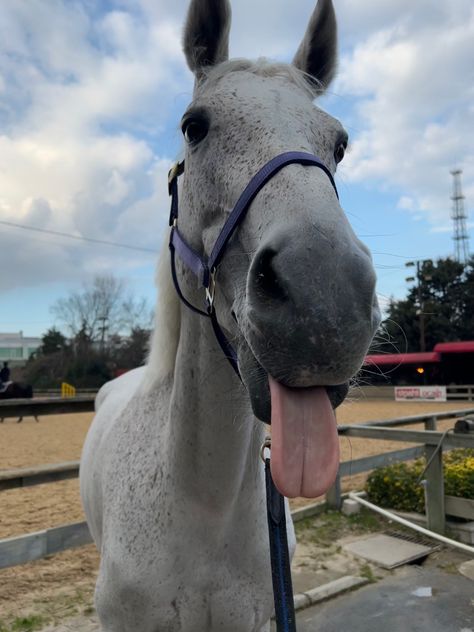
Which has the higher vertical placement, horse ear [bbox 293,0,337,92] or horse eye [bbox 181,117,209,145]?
horse ear [bbox 293,0,337,92]

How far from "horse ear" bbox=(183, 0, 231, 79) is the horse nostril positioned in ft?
3.19

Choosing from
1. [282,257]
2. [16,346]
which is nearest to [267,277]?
[282,257]

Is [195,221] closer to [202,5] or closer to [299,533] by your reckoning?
[202,5]

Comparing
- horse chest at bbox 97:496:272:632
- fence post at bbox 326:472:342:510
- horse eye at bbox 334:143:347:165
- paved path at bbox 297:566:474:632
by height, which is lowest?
paved path at bbox 297:566:474:632

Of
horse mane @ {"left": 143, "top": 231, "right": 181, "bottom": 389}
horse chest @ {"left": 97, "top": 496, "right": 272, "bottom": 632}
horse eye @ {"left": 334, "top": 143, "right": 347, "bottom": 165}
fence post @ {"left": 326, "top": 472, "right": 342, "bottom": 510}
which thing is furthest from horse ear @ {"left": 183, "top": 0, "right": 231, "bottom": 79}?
fence post @ {"left": 326, "top": 472, "right": 342, "bottom": 510}

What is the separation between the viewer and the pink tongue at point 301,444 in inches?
44.4

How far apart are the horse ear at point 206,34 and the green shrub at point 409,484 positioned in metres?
5.30

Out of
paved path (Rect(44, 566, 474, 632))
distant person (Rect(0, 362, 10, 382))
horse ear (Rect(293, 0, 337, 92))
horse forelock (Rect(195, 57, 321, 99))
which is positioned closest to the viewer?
horse forelock (Rect(195, 57, 321, 99))

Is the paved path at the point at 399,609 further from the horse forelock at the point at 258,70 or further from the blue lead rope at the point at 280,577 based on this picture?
the horse forelock at the point at 258,70

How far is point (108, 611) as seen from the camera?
1.82 metres

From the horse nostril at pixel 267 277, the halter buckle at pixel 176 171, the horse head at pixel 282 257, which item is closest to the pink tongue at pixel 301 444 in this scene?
the horse head at pixel 282 257

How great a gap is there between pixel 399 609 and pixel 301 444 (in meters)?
3.37

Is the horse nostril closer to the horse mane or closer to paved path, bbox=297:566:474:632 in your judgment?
the horse mane

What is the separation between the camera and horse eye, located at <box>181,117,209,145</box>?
58.8 inches
